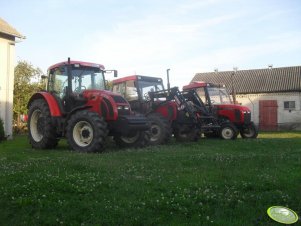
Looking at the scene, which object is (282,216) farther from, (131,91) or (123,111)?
(131,91)

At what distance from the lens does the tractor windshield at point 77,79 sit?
503 inches

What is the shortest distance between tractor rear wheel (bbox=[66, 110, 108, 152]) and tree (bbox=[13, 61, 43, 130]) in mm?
14928

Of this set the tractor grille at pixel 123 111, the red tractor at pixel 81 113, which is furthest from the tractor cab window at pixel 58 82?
the tractor grille at pixel 123 111

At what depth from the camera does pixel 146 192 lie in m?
5.76

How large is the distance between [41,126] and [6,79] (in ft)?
23.5

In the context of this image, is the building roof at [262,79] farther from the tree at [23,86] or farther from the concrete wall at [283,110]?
the tree at [23,86]

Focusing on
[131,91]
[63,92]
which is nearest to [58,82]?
[63,92]

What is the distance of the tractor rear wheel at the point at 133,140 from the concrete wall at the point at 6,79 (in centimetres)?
803

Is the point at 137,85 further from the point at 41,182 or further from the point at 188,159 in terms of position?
the point at 41,182

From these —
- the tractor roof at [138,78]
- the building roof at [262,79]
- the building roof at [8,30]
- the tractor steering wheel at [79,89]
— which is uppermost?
the building roof at [8,30]

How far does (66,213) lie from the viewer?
494 centimetres

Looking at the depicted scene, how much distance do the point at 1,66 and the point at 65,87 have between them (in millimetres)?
7732

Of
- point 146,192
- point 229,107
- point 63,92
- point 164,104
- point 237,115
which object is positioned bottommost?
point 146,192

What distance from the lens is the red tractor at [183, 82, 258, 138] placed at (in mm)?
18281
